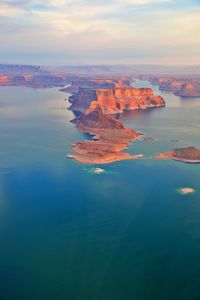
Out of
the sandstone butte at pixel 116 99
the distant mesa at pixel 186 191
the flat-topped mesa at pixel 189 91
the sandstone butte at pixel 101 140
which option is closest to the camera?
the distant mesa at pixel 186 191

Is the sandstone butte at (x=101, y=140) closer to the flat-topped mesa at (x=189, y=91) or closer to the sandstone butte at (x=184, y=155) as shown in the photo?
the sandstone butte at (x=184, y=155)

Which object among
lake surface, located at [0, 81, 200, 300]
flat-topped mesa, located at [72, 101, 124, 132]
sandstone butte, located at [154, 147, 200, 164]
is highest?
flat-topped mesa, located at [72, 101, 124, 132]

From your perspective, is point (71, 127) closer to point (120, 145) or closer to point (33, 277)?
point (120, 145)

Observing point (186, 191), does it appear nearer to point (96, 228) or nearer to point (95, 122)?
point (96, 228)

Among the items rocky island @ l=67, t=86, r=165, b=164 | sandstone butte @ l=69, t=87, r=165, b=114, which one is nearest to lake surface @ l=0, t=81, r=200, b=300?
rocky island @ l=67, t=86, r=165, b=164

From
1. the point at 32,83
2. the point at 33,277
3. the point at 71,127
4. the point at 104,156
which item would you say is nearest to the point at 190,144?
the point at 104,156

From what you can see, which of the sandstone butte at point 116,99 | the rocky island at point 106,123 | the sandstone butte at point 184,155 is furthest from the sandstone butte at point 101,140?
the sandstone butte at point 116,99

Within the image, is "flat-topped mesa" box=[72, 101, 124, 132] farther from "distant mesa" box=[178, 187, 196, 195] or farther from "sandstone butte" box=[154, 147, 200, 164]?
"distant mesa" box=[178, 187, 196, 195]

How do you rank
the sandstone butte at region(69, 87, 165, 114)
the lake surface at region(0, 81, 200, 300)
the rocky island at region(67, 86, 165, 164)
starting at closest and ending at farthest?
1. the lake surface at region(0, 81, 200, 300)
2. the rocky island at region(67, 86, 165, 164)
3. the sandstone butte at region(69, 87, 165, 114)
